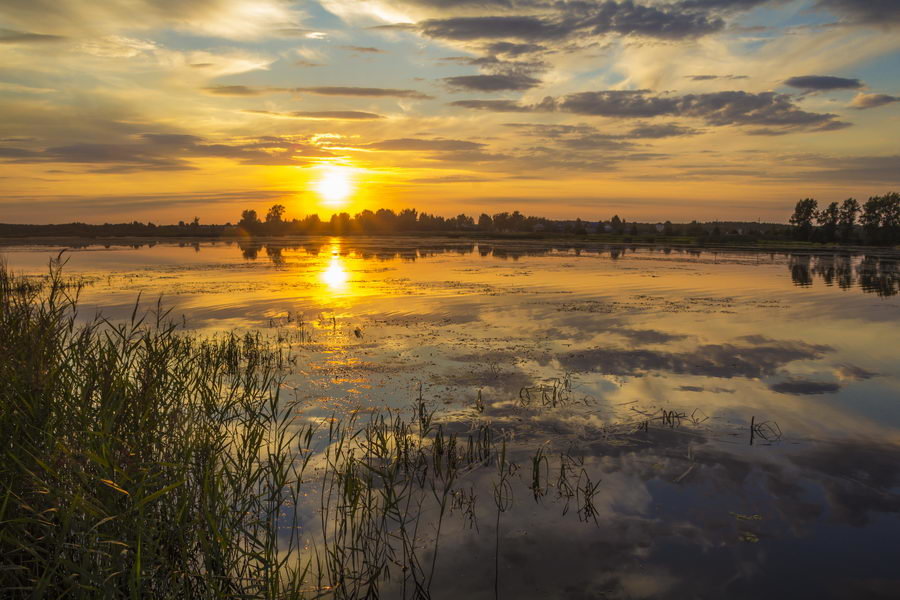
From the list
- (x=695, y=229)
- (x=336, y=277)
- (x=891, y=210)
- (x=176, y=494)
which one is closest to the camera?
(x=176, y=494)

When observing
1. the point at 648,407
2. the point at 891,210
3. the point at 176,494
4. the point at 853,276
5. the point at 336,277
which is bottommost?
the point at 648,407

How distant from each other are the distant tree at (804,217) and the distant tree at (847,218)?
5.25 metres

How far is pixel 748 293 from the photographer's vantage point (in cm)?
3694

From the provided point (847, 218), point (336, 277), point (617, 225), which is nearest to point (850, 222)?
point (847, 218)

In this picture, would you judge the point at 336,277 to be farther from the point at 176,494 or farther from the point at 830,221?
the point at 830,221

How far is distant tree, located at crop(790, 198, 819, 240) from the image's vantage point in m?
123

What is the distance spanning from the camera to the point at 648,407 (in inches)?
553

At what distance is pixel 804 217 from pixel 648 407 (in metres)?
136

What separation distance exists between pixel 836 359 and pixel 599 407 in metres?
11.1

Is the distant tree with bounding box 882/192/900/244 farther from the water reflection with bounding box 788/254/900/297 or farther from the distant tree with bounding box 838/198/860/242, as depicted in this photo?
the water reflection with bounding box 788/254/900/297

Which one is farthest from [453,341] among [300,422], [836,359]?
[836,359]

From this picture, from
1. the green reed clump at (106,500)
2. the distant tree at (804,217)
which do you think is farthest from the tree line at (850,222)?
the green reed clump at (106,500)

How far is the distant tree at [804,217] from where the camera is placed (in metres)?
123

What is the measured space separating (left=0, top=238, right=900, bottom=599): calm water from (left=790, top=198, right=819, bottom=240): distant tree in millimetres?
101398
